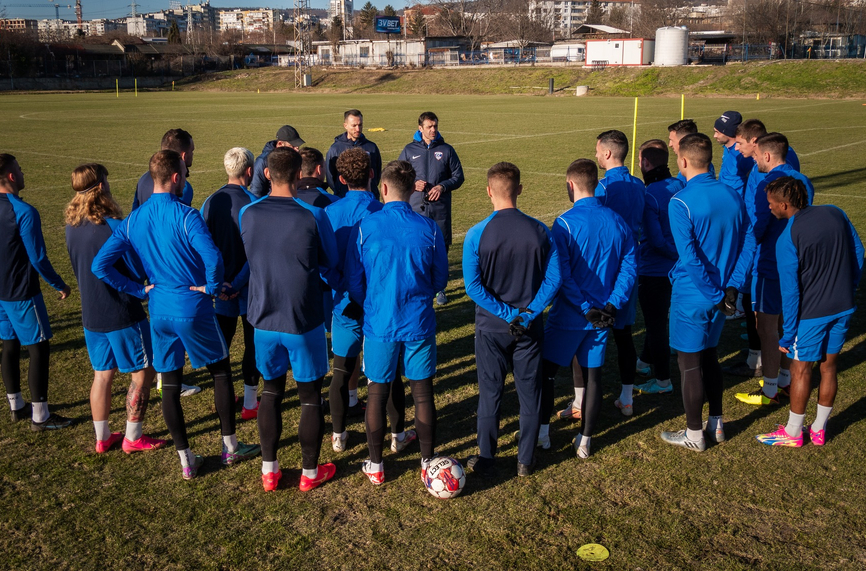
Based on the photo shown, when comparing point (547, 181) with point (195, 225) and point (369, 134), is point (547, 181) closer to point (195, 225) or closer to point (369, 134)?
point (369, 134)

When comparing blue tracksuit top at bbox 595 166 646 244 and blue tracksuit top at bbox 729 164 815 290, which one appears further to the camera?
blue tracksuit top at bbox 729 164 815 290

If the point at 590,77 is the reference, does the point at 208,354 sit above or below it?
below

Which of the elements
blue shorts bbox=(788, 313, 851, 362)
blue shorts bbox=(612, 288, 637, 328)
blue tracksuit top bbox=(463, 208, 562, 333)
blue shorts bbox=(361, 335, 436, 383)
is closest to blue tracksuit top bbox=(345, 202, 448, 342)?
blue shorts bbox=(361, 335, 436, 383)

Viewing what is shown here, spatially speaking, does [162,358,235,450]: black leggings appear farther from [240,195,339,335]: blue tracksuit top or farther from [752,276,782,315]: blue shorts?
[752,276,782,315]: blue shorts

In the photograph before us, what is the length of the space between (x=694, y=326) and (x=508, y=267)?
162 centimetres

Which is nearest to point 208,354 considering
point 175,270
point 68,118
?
point 175,270

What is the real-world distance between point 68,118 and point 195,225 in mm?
36772

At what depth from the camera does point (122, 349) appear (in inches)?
202

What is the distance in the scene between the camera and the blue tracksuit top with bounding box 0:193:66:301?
17.5 feet

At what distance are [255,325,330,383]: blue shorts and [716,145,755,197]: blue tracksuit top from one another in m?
5.10

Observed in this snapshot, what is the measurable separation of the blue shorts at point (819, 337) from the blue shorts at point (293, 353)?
11.7 feet

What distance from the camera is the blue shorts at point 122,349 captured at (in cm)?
512

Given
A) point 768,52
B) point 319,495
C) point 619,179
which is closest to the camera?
point 319,495

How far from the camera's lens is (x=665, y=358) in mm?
6363
